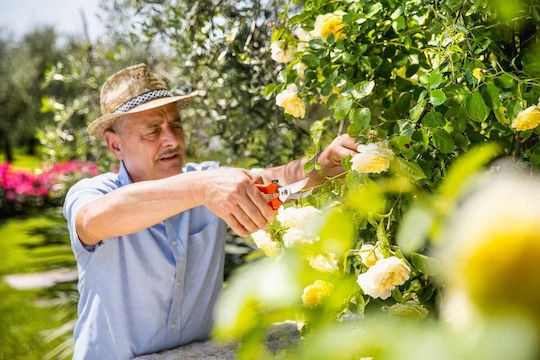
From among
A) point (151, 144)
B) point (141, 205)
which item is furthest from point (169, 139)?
point (141, 205)

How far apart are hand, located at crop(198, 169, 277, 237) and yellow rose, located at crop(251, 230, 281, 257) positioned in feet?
0.41

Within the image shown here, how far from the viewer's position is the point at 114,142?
8.55ft

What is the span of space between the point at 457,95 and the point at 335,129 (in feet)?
5.12

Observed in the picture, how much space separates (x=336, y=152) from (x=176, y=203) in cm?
58

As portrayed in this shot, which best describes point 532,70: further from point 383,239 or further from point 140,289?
point 140,289

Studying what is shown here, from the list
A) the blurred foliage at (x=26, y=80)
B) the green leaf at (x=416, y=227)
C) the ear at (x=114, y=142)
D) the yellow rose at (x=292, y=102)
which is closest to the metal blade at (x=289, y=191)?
the yellow rose at (x=292, y=102)

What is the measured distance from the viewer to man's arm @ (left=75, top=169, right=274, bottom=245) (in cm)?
144

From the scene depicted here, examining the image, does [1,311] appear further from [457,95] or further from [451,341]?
[451,341]

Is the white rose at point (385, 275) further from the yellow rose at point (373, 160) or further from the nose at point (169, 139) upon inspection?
the nose at point (169, 139)

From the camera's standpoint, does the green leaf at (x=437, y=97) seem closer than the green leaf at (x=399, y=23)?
Yes

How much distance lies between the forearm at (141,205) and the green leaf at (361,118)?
0.54 meters

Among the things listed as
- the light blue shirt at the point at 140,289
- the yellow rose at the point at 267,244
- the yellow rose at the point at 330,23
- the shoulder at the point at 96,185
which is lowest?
the light blue shirt at the point at 140,289

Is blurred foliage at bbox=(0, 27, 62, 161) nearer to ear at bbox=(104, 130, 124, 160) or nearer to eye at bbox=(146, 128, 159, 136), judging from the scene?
ear at bbox=(104, 130, 124, 160)

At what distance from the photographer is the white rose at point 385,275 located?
3.42 feet
